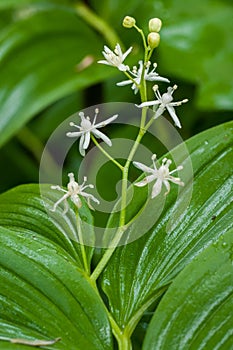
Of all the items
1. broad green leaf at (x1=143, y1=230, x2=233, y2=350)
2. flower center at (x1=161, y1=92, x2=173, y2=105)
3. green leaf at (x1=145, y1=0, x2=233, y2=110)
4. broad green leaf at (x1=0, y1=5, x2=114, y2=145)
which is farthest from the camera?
green leaf at (x1=145, y1=0, x2=233, y2=110)

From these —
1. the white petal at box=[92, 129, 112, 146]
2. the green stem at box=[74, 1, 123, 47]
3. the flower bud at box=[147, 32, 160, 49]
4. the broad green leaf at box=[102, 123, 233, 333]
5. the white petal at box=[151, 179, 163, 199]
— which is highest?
the green stem at box=[74, 1, 123, 47]

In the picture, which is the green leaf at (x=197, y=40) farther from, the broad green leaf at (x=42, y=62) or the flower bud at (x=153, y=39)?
the flower bud at (x=153, y=39)

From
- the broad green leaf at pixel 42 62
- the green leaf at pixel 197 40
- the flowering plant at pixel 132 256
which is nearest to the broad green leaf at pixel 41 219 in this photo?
the flowering plant at pixel 132 256

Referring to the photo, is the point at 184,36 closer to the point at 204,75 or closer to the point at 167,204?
the point at 204,75

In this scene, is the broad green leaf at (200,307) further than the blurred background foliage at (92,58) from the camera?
No

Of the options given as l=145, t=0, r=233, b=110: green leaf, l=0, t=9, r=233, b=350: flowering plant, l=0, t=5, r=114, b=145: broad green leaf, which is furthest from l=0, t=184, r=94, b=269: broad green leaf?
l=145, t=0, r=233, b=110: green leaf

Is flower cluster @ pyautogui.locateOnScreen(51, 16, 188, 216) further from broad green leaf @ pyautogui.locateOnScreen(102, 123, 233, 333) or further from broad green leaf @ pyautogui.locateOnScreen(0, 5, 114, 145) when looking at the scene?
broad green leaf @ pyautogui.locateOnScreen(0, 5, 114, 145)

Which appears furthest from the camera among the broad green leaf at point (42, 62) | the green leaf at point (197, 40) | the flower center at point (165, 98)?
the green leaf at point (197, 40)
